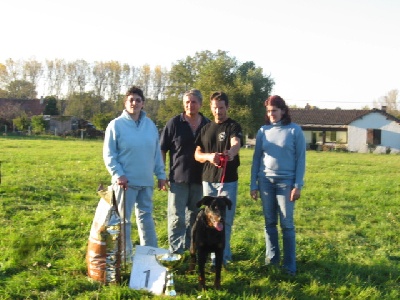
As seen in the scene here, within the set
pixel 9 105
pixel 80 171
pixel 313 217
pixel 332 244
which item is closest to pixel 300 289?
pixel 332 244

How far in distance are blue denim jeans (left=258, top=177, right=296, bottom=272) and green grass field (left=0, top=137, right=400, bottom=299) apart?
205 mm

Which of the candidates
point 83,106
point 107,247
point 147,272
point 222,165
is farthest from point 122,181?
point 83,106

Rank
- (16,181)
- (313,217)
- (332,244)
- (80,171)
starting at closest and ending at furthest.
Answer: (332,244) → (313,217) → (16,181) → (80,171)

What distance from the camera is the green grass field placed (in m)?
4.86

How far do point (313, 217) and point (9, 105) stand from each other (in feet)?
187

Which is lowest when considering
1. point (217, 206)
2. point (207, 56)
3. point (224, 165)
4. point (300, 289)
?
point (300, 289)

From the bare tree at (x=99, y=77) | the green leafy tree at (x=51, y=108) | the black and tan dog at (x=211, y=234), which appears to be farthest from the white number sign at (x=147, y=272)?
the bare tree at (x=99, y=77)

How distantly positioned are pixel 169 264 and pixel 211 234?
0.68m

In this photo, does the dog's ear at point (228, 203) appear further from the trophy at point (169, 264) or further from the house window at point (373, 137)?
the house window at point (373, 137)

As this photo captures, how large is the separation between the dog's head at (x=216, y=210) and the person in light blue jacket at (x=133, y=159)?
31.0 inches

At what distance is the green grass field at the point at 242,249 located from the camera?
4.86 meters

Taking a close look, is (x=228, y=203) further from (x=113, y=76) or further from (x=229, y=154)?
(x=113, y=76)

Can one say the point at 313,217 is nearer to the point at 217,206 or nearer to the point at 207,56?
the point at 217,206

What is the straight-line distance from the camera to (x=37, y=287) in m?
4.79
